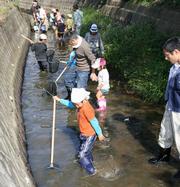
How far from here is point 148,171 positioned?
6844mm

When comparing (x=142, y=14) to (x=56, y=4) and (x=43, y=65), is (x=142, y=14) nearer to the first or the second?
(x=43, y=65)

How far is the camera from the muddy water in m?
6.66

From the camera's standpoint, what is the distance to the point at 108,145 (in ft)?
26.2

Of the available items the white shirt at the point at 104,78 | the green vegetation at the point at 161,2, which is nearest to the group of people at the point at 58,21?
the green vegetation at the point at 161,2

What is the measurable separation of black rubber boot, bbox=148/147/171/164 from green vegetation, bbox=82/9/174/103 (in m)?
3.00

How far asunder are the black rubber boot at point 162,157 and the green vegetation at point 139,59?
9.85 feet

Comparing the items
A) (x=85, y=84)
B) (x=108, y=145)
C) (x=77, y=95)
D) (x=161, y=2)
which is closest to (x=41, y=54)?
(x=161, y=2)

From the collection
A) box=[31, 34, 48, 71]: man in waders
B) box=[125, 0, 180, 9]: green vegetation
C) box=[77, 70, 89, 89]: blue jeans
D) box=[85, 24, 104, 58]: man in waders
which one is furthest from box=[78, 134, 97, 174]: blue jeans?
box=[31, 34, 48, 71]: man in waders

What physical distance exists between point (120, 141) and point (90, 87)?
4387 mm

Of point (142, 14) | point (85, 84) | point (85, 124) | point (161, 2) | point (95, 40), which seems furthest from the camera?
point (142, 14)

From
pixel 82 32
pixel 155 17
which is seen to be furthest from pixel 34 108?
pixel 82 32

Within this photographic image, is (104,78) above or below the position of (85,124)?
below

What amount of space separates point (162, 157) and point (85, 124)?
1545 millimetres

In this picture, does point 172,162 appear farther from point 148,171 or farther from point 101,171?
point 101,171
